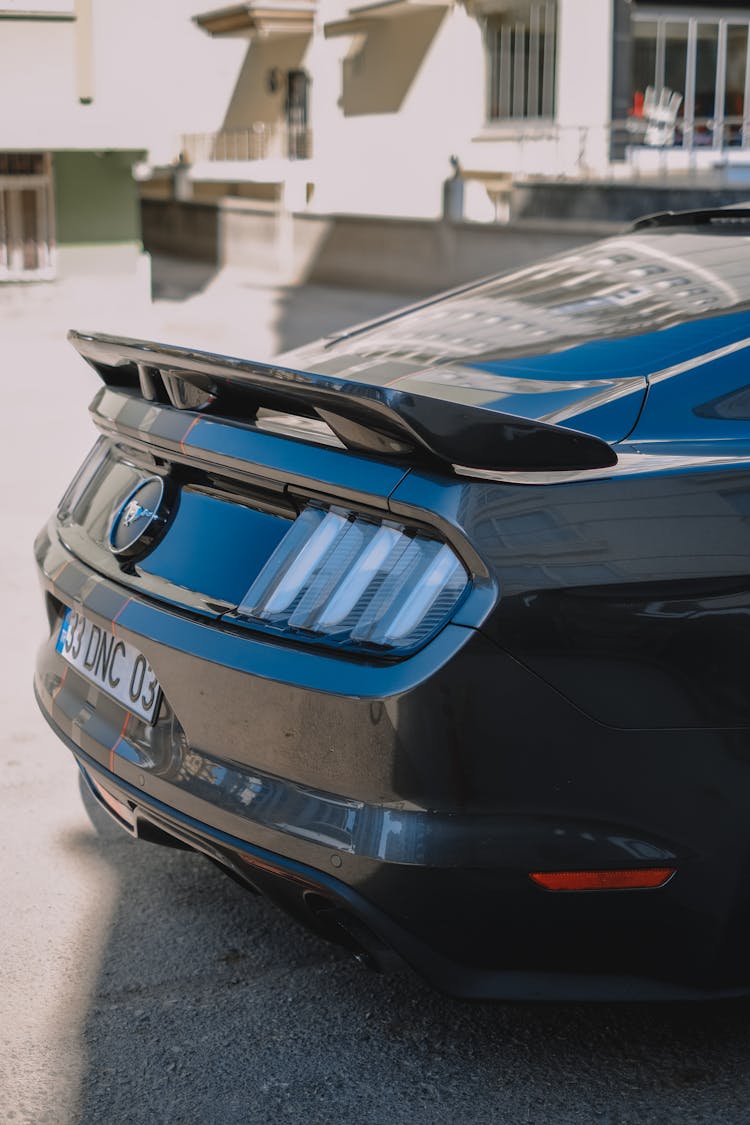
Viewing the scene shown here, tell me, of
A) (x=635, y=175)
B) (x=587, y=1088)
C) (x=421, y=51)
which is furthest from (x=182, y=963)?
(x=421, y=51)

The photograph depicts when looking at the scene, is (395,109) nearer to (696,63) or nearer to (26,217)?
(696,63)

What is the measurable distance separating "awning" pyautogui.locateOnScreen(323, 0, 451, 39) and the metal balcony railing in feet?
10.7

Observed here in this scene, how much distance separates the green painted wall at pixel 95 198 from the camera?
19.8m

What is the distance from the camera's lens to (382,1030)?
8.84 feet

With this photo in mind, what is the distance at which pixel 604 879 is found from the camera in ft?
7.53

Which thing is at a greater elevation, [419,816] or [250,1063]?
[419,816]

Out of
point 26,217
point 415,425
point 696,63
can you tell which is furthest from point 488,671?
point 696,63

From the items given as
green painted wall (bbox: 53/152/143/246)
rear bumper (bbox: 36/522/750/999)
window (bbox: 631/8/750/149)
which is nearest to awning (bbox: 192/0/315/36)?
window (bbox: 631/8/750/149)

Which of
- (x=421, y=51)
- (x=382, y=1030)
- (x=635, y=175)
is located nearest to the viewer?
(x=382, y=1030)

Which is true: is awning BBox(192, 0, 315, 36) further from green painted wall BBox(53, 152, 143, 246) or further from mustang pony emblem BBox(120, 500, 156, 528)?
mustang pony emblem BBox(120, 500, 156, 528)

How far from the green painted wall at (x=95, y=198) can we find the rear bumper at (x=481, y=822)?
60.5 ft

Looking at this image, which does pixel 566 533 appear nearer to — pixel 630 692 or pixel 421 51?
pixel 630 692

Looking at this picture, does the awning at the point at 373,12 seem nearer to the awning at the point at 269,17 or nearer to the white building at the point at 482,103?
the white building at the point at 482,103

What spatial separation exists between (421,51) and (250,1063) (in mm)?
28287
